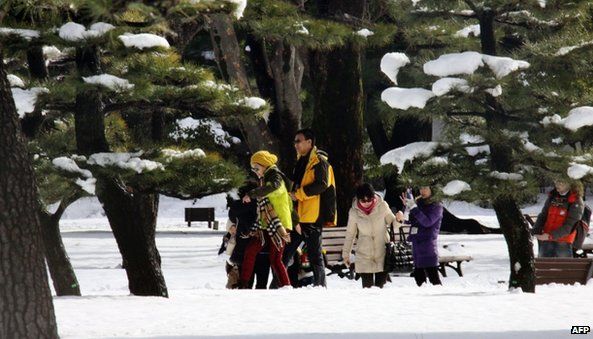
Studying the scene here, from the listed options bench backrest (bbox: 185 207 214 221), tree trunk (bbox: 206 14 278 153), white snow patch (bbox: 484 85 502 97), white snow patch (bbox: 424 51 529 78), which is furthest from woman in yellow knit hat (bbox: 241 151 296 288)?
bench backrest (bbox: 185 207 214 221)

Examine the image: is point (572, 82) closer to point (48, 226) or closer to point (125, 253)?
point (125, 253)

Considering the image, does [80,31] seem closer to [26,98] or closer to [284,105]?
[26,98]

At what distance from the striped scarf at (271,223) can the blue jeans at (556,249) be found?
3469 mm

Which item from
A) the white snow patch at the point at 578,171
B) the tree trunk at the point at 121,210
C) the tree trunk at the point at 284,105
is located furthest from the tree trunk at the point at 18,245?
the tree trunk at the point at 284,105

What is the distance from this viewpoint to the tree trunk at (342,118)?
19.1 metres

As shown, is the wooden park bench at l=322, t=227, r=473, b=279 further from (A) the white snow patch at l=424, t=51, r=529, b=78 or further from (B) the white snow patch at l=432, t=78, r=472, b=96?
(A) the white snow patch at l=424, t=51, r=529, b=78

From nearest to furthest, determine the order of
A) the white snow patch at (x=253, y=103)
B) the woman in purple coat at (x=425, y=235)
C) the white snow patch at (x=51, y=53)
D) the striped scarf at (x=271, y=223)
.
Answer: the white snow patch at (x=253, y=103), the striped scarf at (x=271, y=223), the white snow patch at (x=51, y=53), the woman in purple coat at (x=425, y=235)

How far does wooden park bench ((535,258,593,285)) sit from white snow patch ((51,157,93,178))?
4.95 meters

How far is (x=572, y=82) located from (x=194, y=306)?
13.8 ft

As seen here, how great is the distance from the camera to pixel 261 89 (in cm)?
1945

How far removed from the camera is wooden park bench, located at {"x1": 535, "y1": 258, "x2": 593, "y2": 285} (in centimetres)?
1317

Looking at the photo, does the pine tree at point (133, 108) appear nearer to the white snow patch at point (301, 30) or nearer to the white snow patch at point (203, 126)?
the white snow patch at point (301, 30)

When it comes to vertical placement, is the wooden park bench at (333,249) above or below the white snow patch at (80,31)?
below

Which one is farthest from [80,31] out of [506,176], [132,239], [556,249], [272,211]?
[556,249]
